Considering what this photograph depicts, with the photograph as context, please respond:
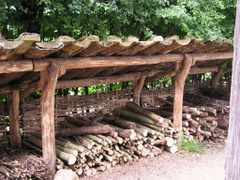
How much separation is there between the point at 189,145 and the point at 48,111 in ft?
12.5

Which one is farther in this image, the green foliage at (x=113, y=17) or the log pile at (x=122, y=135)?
the green foliage at (x=113, y=17)

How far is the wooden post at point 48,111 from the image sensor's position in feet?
19.7

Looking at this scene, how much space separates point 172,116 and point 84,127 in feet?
8.16

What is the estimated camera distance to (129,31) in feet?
33.7

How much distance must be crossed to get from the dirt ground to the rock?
0.60 m

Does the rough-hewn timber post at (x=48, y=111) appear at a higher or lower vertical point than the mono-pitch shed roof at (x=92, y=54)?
lower

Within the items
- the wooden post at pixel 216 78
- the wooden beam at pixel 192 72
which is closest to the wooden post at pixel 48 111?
the wooden beam at pixel 192 72

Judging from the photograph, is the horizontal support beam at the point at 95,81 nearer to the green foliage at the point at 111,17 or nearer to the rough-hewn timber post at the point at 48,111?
the rough-hewn timber post at the point at 48,111

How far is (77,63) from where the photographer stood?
620cm

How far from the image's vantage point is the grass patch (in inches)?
339

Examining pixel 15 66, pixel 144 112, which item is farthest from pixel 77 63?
pixel 144 112

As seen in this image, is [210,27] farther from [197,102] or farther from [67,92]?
[67,92]

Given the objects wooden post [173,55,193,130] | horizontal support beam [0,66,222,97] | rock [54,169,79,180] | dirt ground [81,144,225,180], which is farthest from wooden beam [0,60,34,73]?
wooden post [173,55,193,130]

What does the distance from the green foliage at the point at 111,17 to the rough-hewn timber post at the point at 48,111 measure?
2.65 m
